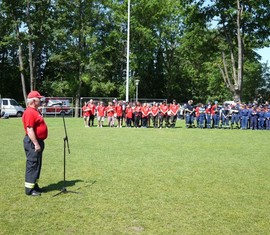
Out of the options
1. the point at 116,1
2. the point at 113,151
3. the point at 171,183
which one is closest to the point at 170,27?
the point at 116,1

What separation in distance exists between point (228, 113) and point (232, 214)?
19.2 metres

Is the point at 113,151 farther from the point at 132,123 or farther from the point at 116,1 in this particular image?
the point at 116,1

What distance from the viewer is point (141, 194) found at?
6.78m

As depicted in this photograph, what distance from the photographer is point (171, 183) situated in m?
7.65

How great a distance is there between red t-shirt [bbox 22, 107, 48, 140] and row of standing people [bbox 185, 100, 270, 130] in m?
17.0

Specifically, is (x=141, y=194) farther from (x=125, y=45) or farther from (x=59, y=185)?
(x=125, y=45)

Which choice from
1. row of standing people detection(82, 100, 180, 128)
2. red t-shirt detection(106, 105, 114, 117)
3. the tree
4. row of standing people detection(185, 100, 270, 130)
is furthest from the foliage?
red t-shirt detection(106, 105, 114, 117)

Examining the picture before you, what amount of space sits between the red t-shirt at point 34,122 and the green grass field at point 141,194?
3.99 ft

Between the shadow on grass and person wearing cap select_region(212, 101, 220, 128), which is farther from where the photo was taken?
person wearing cap select_region(212, 101, 220, 128)

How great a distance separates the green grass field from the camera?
17.0 feet

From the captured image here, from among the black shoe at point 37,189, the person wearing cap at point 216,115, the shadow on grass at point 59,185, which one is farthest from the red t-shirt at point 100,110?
the black shoe at point 37,189

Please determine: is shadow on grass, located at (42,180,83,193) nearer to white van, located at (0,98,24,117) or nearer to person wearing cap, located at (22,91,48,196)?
person wearing cap, located at (22,91,48,196)

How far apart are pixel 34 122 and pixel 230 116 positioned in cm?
1968

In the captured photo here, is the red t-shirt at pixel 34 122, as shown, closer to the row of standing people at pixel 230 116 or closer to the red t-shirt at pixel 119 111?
the red t-shirt at pixel 119 111
